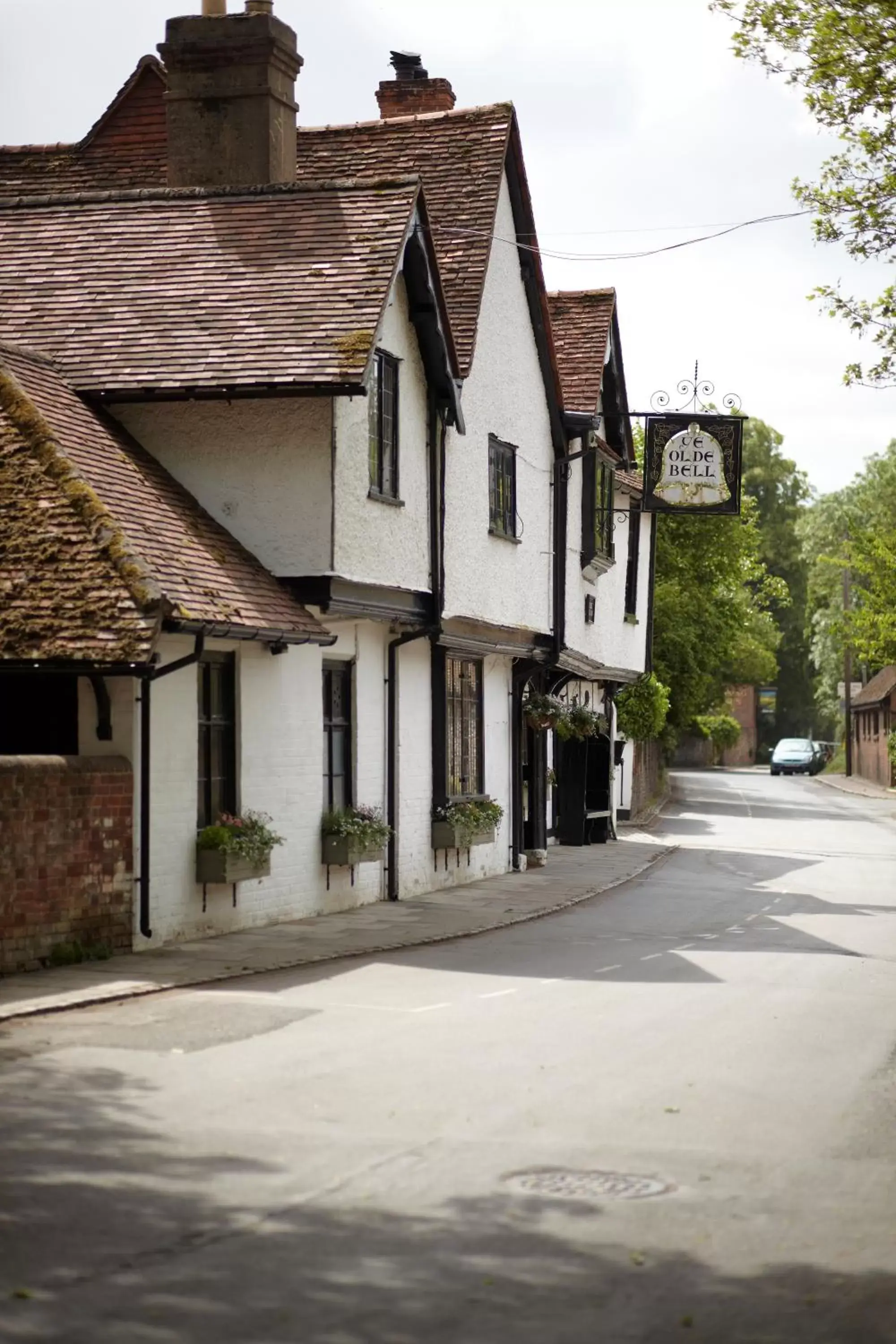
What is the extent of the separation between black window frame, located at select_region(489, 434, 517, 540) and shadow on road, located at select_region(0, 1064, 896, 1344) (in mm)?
17912

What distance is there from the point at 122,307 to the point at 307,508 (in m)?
3.12

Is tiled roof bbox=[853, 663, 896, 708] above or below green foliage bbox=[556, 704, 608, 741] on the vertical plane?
above

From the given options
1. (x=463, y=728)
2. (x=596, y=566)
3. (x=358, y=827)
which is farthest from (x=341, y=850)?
(x=596, y=566)

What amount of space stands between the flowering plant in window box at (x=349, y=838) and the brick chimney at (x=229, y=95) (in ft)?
25.7

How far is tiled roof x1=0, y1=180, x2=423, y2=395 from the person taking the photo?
60.4 ft

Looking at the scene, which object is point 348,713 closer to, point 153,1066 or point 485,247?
point 485,247

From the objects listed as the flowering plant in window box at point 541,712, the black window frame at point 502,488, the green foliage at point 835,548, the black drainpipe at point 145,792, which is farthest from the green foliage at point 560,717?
the green foliage at point 835,548

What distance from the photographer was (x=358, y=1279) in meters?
6.26

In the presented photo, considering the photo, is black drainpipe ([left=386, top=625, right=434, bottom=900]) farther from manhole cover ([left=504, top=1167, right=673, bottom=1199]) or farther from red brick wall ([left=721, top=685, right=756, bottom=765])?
red brick wall ([left=721, top=685, right=756, bottom=765])

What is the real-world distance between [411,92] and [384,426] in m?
12.0

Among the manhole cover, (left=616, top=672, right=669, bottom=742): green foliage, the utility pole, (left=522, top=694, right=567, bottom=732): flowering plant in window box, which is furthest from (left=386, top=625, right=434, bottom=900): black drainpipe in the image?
the utility pole

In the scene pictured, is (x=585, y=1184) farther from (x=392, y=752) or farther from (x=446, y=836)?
(x=446, y=836)

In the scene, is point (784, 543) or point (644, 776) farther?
point (784, 543)

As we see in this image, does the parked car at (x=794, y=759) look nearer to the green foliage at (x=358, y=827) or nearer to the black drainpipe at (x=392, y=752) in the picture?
the black drainpipe at (x=392, y=752)
